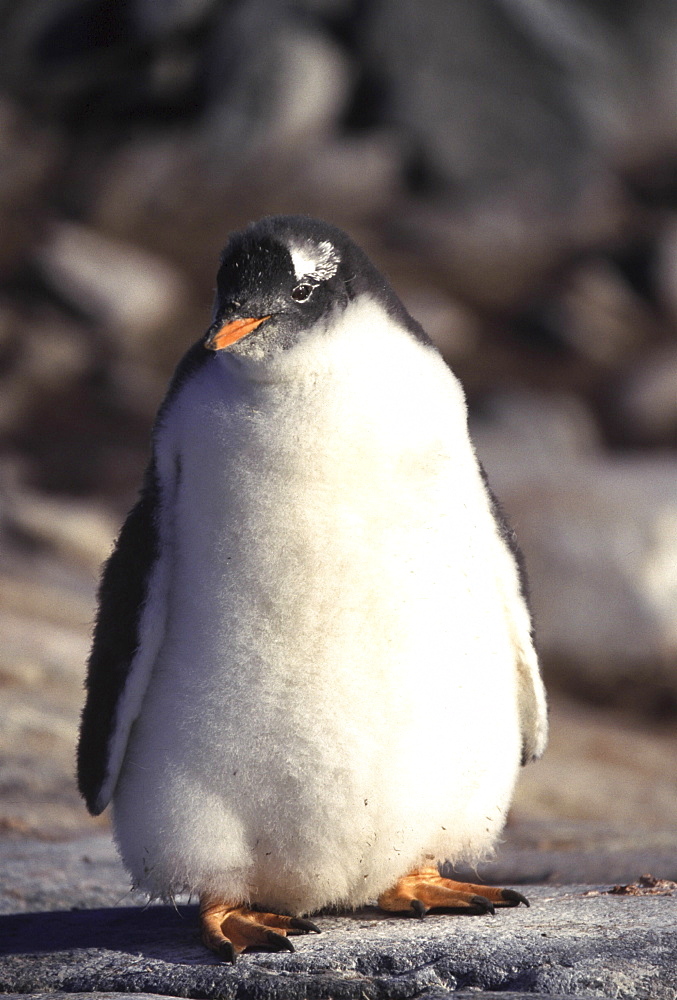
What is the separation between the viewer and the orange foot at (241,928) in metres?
2.22

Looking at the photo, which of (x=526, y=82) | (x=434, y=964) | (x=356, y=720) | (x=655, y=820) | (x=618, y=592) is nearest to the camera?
(x=434, y=964)

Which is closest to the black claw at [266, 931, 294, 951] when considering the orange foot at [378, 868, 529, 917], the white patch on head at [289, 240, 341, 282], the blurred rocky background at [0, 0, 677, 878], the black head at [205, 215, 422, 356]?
the orange foot at [378, 868, 529, 917]

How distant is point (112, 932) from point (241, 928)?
0.40 m

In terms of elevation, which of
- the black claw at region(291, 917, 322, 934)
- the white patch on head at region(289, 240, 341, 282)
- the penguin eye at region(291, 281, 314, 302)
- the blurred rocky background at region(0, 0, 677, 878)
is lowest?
the black claw at region(291, 917, 322, 934)

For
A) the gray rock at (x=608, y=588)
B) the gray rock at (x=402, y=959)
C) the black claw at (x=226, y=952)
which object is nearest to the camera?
the gray rock at (x=402, y=959)

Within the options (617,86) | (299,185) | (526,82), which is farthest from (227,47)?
(617,86)

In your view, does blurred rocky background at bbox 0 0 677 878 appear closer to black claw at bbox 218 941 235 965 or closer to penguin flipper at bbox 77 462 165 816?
penguin flipper at bbox 77 462 165 816

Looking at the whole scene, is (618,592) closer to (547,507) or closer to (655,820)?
(547,507)

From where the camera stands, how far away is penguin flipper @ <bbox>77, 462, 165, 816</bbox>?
2.38 m

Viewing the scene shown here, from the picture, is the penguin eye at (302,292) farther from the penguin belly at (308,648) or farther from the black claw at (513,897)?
the black claw at (513,897)

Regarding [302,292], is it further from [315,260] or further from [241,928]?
[241,928]

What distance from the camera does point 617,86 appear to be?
49.4ft

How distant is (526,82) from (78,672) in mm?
10835

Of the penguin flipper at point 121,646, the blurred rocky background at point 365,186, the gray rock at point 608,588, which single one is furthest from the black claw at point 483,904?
the blurred rocky background at point 365,186
